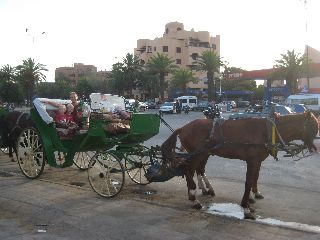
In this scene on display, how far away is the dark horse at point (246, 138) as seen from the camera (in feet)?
23.5

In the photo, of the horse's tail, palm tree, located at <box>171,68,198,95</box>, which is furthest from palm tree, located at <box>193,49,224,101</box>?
the horse's tail

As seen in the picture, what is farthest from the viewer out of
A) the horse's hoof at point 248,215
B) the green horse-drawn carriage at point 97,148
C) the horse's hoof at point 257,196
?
the green horse-drawn carriage at point 97,148

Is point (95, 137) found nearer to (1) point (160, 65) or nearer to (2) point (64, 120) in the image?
(2) point (64, 120)

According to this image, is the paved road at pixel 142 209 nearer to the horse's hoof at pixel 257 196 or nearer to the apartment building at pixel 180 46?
the horse's hoof at pixel 257 196

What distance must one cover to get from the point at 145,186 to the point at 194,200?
196 centimetres

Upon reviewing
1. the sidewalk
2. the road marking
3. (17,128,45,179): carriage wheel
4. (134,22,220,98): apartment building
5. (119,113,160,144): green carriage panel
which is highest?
(134,22,220,98): apartment building

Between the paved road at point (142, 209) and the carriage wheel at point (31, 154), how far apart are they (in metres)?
0.26

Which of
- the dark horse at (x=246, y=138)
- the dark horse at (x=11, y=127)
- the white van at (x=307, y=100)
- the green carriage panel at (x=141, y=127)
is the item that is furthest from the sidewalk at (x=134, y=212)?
the white van at (x=307, y=100)

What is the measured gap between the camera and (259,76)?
6738 centimetres

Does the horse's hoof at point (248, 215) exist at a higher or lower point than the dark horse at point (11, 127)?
lower

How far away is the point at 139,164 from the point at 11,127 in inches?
215

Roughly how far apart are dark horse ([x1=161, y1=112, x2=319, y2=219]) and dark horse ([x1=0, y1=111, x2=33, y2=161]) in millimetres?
6131

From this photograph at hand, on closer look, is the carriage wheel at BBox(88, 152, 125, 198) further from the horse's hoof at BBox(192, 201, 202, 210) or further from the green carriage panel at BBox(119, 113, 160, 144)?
the horse's hoof at BBox(192, 201, 202, 210)

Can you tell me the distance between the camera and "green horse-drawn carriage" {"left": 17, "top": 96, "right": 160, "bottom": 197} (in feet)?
28.0
